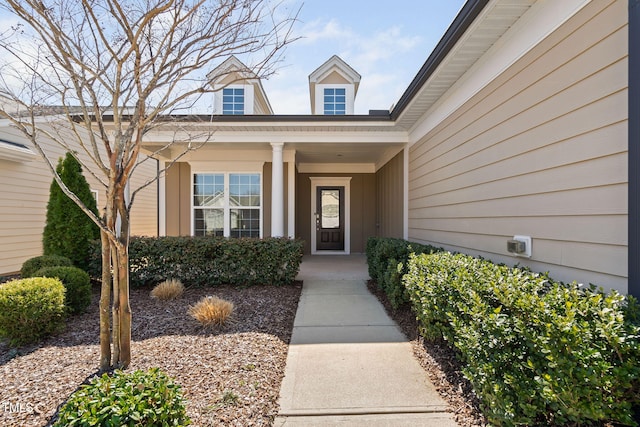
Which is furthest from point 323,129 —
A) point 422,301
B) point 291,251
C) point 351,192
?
point 422,301

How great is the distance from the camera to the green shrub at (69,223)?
5.75 m

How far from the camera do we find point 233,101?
32.3 ft

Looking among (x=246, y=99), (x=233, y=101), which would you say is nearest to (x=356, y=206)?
(x=246, y=99)

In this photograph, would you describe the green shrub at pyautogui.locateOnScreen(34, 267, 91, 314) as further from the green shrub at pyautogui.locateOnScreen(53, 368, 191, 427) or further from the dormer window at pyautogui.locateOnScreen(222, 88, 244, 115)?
the dormer window at pyautogui.locateOnScreen(222, 88, 244, 115)

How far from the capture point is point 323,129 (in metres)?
6.74

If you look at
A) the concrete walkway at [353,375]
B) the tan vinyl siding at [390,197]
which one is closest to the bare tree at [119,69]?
the concrete walkway at [353,375]

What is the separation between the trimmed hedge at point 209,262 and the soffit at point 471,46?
3.42m

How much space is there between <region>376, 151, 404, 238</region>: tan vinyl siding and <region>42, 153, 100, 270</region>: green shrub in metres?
6.09

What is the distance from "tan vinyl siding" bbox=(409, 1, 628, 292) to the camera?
2.14 meters

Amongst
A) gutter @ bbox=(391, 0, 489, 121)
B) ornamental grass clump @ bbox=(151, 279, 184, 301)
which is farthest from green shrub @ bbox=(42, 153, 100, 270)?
gutter @ bbox=(391, 0, 489, 121)

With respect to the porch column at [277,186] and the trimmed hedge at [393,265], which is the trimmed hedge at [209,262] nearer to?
the porch column at [277,186]

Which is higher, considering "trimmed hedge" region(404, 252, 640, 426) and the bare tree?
the bare tree

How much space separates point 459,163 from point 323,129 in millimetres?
3119

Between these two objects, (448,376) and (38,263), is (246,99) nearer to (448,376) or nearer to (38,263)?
(38,263)
